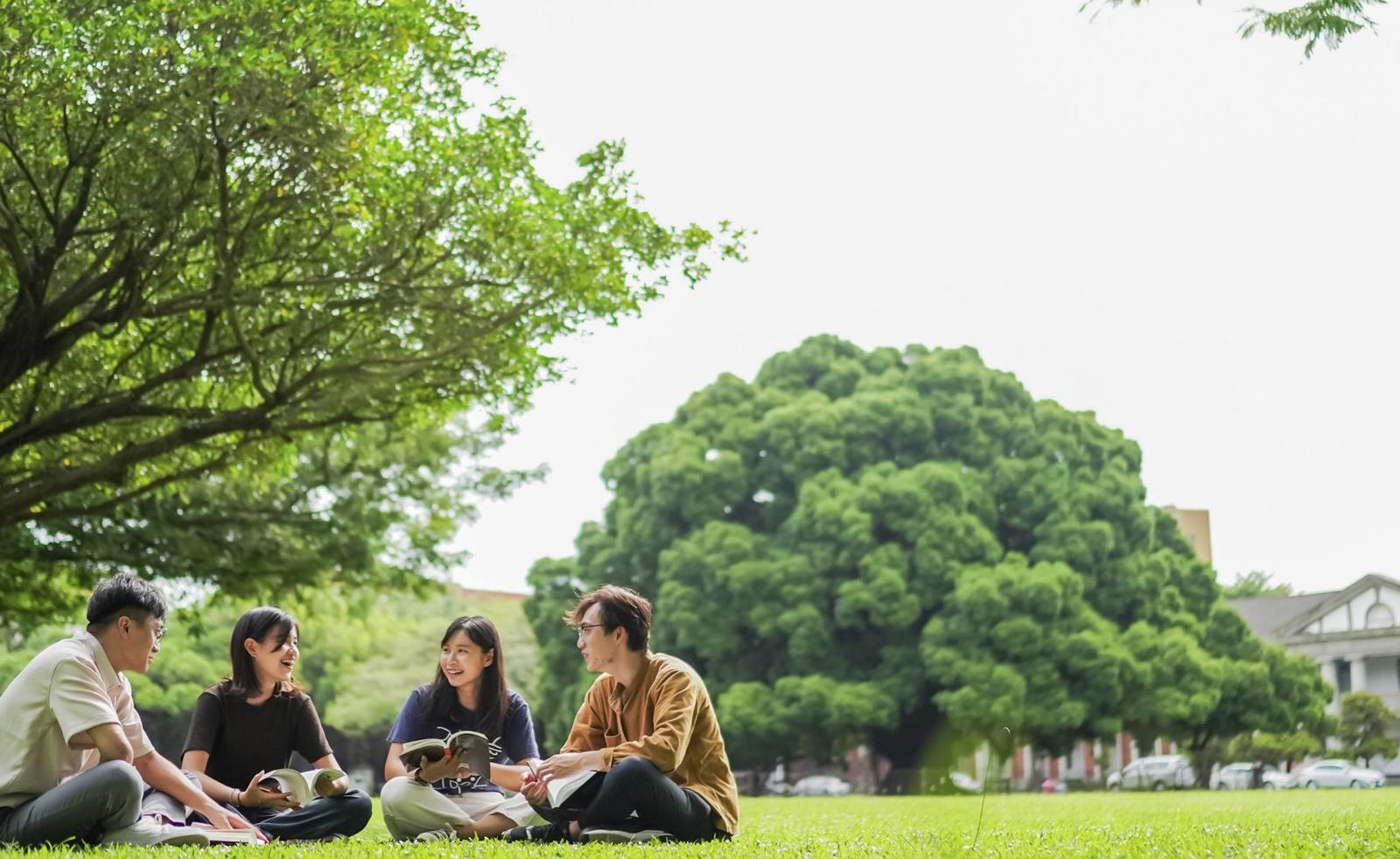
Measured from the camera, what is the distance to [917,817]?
35.8 feet

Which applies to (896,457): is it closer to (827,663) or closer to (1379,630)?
(827,663)

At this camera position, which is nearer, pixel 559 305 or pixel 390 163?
pixel 390 163

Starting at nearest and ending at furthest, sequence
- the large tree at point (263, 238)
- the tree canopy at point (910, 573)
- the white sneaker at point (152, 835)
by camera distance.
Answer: the white sneaker at point (152, 835)
the large tree at point (263, 238)
the tree canopy at point (910, 573)

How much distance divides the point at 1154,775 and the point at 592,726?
29858mm

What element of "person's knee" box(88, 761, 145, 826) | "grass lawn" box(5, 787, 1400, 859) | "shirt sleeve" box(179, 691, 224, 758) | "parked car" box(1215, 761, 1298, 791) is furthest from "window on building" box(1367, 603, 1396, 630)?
"person's knee" box(88, 761, 145, 826)

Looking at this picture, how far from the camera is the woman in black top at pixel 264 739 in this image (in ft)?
21.8

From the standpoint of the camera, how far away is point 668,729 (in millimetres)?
6277

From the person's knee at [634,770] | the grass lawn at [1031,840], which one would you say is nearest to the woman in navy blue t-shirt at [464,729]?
the grass lawn at [1031,840]

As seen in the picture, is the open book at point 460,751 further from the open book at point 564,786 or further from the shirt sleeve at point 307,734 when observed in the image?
the shirt sleeve at point 307,734

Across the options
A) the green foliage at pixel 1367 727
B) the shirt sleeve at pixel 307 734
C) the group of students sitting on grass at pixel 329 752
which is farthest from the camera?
the green foliage at pixel 1367 727

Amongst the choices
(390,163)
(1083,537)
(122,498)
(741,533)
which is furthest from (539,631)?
(390,163)

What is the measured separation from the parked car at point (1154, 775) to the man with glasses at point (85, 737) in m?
30.5

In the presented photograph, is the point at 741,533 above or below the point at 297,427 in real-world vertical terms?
above

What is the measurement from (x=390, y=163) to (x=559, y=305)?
2.20 meters
